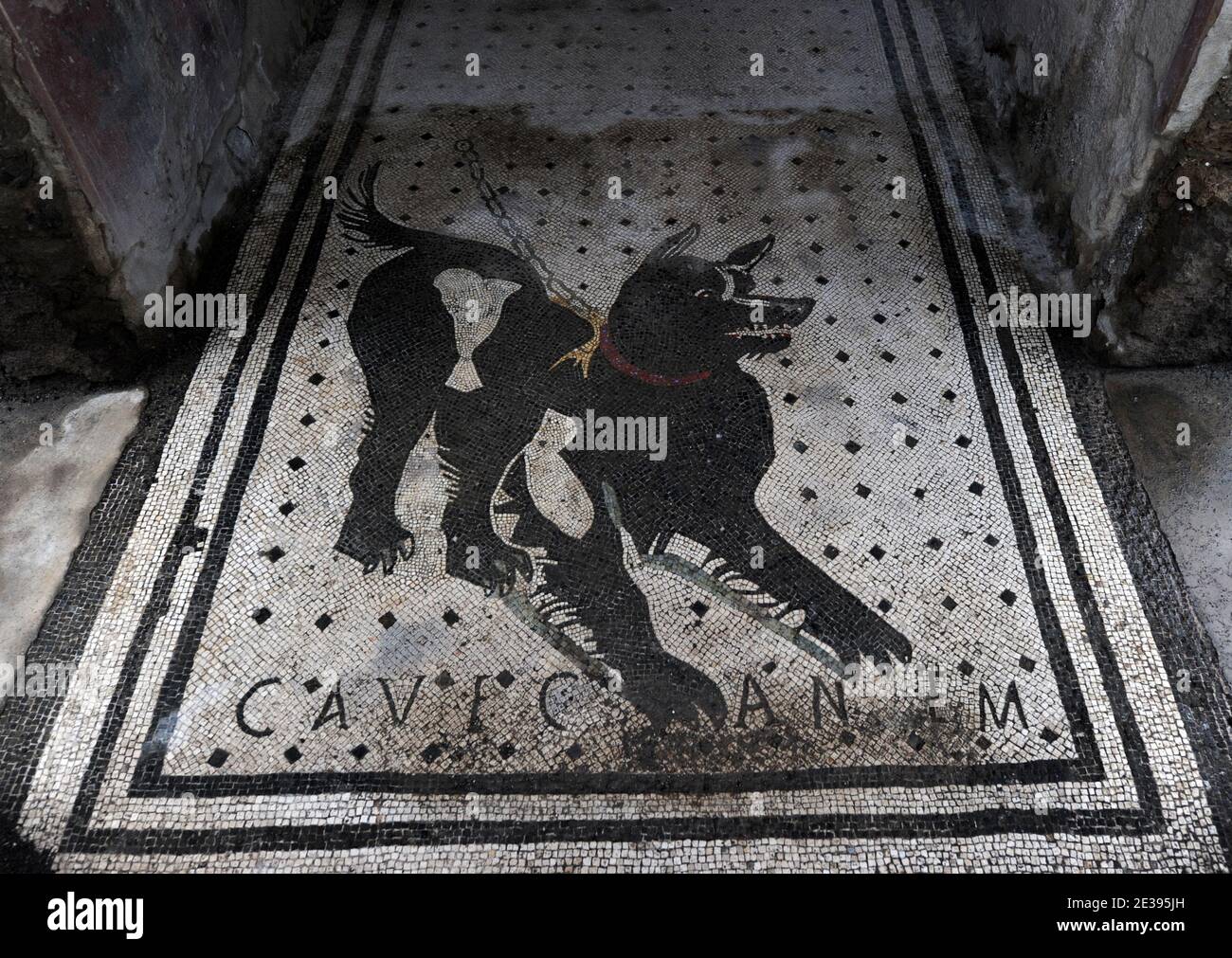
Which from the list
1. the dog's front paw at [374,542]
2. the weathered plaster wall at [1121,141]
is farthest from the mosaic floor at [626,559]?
the weathered plaster wall at [1121,141]

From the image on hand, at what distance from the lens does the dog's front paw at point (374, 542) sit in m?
3.99

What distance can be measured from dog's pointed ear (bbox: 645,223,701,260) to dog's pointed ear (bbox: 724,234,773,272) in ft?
0.82

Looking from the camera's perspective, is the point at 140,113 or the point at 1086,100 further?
the point at 1086,100

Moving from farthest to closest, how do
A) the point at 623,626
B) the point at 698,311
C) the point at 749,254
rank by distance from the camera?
the point at 749,254
the point at 698,311
the point at 623,626

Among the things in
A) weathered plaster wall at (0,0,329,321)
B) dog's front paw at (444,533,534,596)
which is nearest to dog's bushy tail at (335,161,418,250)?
weathered plaster wall at (0,0,329,321)

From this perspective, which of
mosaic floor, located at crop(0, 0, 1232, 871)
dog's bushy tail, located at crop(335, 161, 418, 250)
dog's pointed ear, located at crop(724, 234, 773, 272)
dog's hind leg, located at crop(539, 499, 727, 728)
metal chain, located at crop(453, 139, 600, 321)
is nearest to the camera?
mosaic floor, located at crop(0, 0, 1232, 871)

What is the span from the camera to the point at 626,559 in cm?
399

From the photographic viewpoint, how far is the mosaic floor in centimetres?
335

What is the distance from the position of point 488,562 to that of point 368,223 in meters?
2.43

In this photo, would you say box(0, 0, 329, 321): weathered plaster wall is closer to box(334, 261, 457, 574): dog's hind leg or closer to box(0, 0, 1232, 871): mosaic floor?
box(0, 0, 1232, 871): mosaic floor

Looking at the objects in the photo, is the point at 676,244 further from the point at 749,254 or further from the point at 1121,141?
the point at 1121,141

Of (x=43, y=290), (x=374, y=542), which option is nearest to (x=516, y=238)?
(x=374, y=542)
